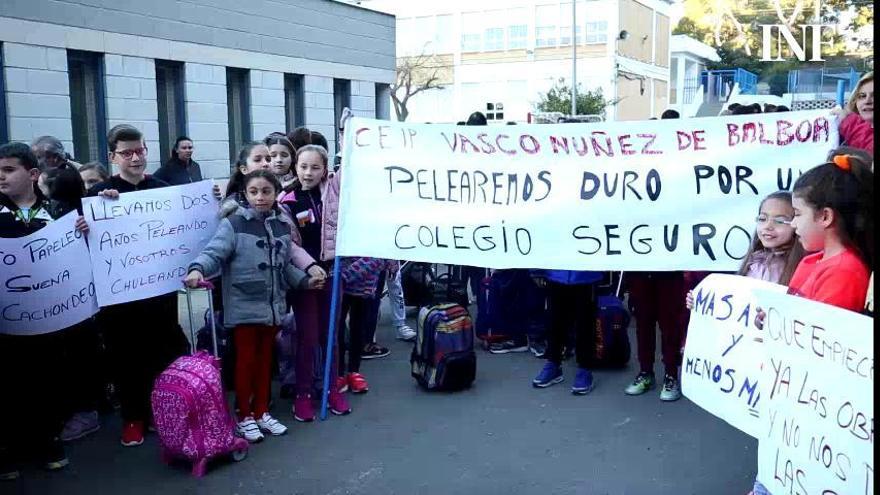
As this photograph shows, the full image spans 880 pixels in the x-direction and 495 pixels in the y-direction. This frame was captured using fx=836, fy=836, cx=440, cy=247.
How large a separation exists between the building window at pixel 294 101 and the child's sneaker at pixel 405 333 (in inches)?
417

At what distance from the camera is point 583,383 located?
18.0 ft

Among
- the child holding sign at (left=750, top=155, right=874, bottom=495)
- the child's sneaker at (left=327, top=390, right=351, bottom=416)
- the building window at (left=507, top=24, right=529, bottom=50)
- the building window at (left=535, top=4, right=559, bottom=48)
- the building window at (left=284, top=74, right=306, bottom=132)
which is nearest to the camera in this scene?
the child holding sign at (left=750, top=155, right=874, bottom=495)

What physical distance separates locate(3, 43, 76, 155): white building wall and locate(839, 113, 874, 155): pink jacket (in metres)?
9.90

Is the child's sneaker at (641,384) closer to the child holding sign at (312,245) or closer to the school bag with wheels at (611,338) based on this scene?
the school bag with wheels at (611,338)

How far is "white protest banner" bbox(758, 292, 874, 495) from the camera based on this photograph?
2.42 meters

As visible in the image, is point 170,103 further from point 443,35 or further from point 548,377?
point 443,35

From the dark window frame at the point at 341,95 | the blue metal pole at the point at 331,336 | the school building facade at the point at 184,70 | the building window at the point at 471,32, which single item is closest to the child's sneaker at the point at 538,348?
the blue metal pole at the point at 331,336

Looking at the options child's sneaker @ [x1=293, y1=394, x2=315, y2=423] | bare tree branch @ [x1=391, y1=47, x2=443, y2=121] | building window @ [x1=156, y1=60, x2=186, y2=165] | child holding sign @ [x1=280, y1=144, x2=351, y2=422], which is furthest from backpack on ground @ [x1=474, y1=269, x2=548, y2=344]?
bare tree branch @ [x1=391, y1=47, x2=443, y2=121]

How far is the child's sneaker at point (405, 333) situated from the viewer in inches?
281

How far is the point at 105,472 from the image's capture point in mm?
4352

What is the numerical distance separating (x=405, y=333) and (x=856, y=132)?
3836 millimetres

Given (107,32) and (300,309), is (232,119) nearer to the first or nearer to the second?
(107,32)

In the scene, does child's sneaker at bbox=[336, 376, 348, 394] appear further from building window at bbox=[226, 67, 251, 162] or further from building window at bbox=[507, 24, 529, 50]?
building window at bbox=[507, 24, 529, 50]

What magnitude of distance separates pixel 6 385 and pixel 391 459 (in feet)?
6.65
